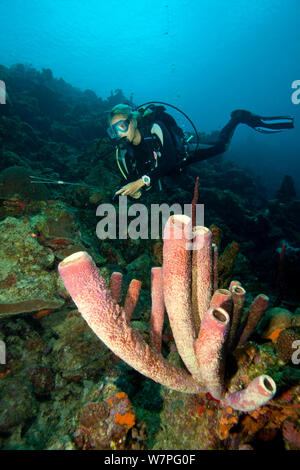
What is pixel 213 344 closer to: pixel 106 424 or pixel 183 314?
pixel 183 314

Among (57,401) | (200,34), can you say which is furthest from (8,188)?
(200,34)

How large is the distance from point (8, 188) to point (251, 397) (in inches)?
186

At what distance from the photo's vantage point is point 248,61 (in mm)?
91875

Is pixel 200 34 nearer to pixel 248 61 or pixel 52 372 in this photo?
pixel 248 61

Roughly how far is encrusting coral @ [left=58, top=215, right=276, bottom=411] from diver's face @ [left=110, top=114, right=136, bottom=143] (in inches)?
164

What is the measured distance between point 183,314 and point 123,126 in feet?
15.3

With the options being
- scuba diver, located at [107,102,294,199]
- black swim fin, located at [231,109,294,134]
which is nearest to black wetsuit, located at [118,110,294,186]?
scuba diver, located at [107,102,294,199]

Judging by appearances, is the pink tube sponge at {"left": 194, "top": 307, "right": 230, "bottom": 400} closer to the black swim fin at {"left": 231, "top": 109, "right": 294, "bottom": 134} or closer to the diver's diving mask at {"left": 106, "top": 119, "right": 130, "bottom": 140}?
the diver's diving mask at {"left": 106, "top": 119, "right": 130, "bottom": 140}

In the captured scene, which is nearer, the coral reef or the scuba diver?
the coral reef

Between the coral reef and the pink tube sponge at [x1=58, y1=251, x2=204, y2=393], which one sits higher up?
the pink tube sponge at [x1=58, y1=251, x2=204, y2=393]

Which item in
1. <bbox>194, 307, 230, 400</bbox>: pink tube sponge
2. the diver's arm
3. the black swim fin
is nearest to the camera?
<bbox>194, 307, 230, 400</bbox>: pink tube sponge

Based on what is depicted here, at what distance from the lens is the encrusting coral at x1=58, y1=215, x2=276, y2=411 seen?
1201 mm

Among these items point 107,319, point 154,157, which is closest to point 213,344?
point 107,319

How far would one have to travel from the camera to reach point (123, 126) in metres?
4.94
